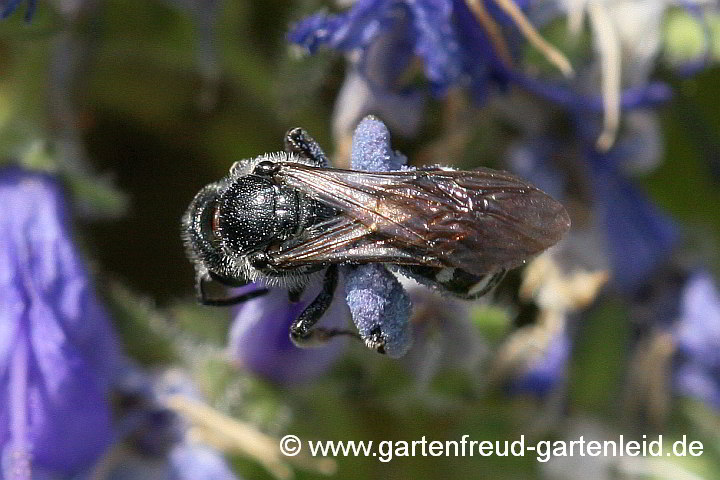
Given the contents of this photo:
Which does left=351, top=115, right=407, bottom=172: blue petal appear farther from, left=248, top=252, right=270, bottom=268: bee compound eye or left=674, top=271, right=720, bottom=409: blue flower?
left=674, top=271, right=720, bottom=409: blue flower

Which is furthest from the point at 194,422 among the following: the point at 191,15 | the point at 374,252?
the point at 191,15

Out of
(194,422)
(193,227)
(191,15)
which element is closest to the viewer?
(193,227)

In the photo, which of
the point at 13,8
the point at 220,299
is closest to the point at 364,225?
the point at 220,299

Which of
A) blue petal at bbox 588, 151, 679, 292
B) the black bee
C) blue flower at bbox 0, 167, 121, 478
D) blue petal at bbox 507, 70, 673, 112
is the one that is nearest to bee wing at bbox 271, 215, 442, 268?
the black bee

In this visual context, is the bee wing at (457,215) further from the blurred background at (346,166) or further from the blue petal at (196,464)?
the blue petal at (196,464)

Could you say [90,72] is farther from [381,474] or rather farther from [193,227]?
[381,474]

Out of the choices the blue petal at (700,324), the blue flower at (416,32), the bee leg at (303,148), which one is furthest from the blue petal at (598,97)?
the bee leg at (303,148)
